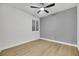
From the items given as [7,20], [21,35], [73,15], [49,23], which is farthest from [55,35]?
[7,20]

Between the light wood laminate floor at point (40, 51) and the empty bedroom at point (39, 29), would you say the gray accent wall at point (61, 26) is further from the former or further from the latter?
the light wood laminate floor at point (40, 51)

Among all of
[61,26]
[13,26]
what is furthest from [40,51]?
[61,26]

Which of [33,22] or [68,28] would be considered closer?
[68,28]

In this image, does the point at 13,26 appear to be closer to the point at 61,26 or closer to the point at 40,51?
the point at 40,51

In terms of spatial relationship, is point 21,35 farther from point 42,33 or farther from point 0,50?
point 42,33

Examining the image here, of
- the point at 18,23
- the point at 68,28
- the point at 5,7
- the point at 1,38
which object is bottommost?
the point at 1,38

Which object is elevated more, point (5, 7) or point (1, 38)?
point (5, 7)

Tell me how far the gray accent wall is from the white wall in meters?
1.34

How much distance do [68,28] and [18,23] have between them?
2.73m

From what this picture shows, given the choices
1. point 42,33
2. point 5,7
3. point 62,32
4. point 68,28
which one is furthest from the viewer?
point 42,33

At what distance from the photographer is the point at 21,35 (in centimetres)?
429

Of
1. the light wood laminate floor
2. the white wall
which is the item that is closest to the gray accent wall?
the light wood laminate floor

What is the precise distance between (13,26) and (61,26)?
2.76 m

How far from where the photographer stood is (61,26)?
4.58 m
